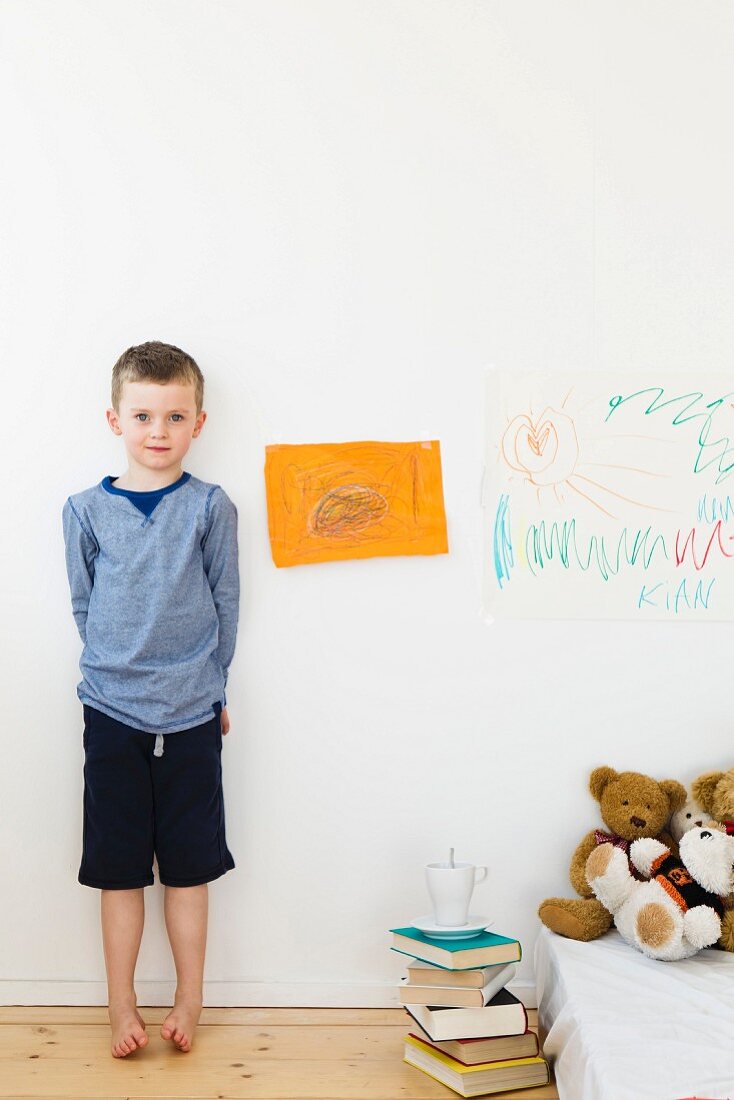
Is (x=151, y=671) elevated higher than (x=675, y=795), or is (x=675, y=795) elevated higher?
(x=151, y=671)

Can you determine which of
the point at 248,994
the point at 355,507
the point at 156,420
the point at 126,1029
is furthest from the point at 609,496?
the point at 126,1029

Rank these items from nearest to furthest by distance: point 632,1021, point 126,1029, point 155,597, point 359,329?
1. point 632,1021
2. point 126,1029
3. point 155,597
4. point 359,329

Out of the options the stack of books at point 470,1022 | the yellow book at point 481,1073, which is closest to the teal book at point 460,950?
the stack of books at point 470,1022

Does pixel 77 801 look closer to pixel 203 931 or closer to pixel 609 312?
pixel 203 931

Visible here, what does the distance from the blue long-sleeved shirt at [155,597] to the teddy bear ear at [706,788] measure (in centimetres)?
79

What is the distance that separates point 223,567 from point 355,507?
24cm

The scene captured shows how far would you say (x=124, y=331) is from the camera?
1.72 metres

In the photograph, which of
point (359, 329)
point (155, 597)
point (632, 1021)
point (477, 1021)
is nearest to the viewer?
point (632, 1021)

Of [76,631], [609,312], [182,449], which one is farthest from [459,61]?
[76,631]

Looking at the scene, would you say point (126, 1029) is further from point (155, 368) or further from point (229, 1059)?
point (155, 368)

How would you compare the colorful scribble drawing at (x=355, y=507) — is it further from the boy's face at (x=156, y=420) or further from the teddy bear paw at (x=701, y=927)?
the teddy bear paw at (x=701, y=927)

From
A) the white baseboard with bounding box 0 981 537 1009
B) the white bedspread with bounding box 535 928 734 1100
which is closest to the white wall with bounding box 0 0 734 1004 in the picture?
the white baseboard with bounding box 0 981 537 1009

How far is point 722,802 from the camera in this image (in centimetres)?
158

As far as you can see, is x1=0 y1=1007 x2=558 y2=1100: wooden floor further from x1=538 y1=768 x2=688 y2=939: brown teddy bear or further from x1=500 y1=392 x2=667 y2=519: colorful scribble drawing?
x1=500 y1=392 x2=667 y2=519: colorful scribble drawing
